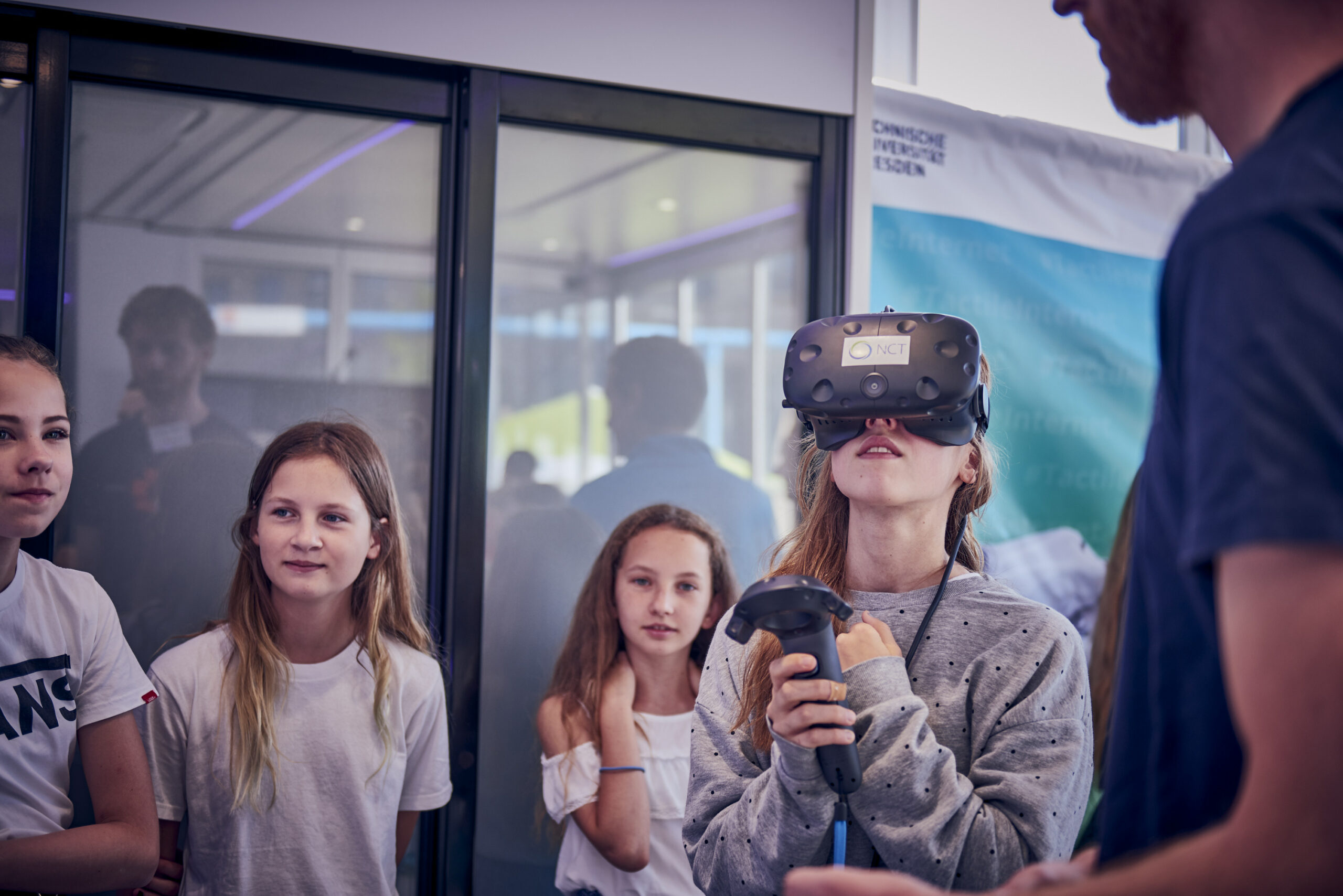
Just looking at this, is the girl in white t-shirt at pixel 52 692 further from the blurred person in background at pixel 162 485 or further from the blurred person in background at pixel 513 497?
the blurred person in background at pixel 513 497

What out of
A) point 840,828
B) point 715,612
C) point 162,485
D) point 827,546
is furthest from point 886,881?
point 162,485

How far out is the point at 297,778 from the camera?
1924mm

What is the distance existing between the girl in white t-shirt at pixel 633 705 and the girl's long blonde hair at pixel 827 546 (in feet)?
2.41

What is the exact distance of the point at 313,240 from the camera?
7.38 feet

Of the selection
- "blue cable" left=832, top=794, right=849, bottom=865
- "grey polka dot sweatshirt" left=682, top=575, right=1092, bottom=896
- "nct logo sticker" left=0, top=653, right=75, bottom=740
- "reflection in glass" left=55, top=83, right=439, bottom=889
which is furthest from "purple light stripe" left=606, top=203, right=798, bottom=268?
"blue cable" left=832, top=794, right=849, bottom=865

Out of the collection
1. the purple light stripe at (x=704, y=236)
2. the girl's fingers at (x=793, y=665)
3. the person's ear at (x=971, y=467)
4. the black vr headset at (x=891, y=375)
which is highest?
the purple light stripe at (x=704, y=236)

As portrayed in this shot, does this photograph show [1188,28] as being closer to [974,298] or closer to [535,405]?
[535,405]

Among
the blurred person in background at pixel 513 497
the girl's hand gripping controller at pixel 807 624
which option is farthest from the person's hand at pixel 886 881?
the blurred person in background at pixel 513 497

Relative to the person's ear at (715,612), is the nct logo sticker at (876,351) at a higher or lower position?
higher

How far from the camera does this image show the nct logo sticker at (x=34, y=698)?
65.9 inches

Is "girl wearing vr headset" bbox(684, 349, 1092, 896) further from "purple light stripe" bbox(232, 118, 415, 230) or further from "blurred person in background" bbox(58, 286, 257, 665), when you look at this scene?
"purple light stripe" bbox(232, 118, 415, 230)

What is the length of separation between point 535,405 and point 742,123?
908 millimetres

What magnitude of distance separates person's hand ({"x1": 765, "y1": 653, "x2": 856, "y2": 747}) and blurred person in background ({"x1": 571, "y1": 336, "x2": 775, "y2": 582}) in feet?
4.26

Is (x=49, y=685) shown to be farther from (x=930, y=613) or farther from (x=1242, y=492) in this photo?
(x=1242, y=492)
